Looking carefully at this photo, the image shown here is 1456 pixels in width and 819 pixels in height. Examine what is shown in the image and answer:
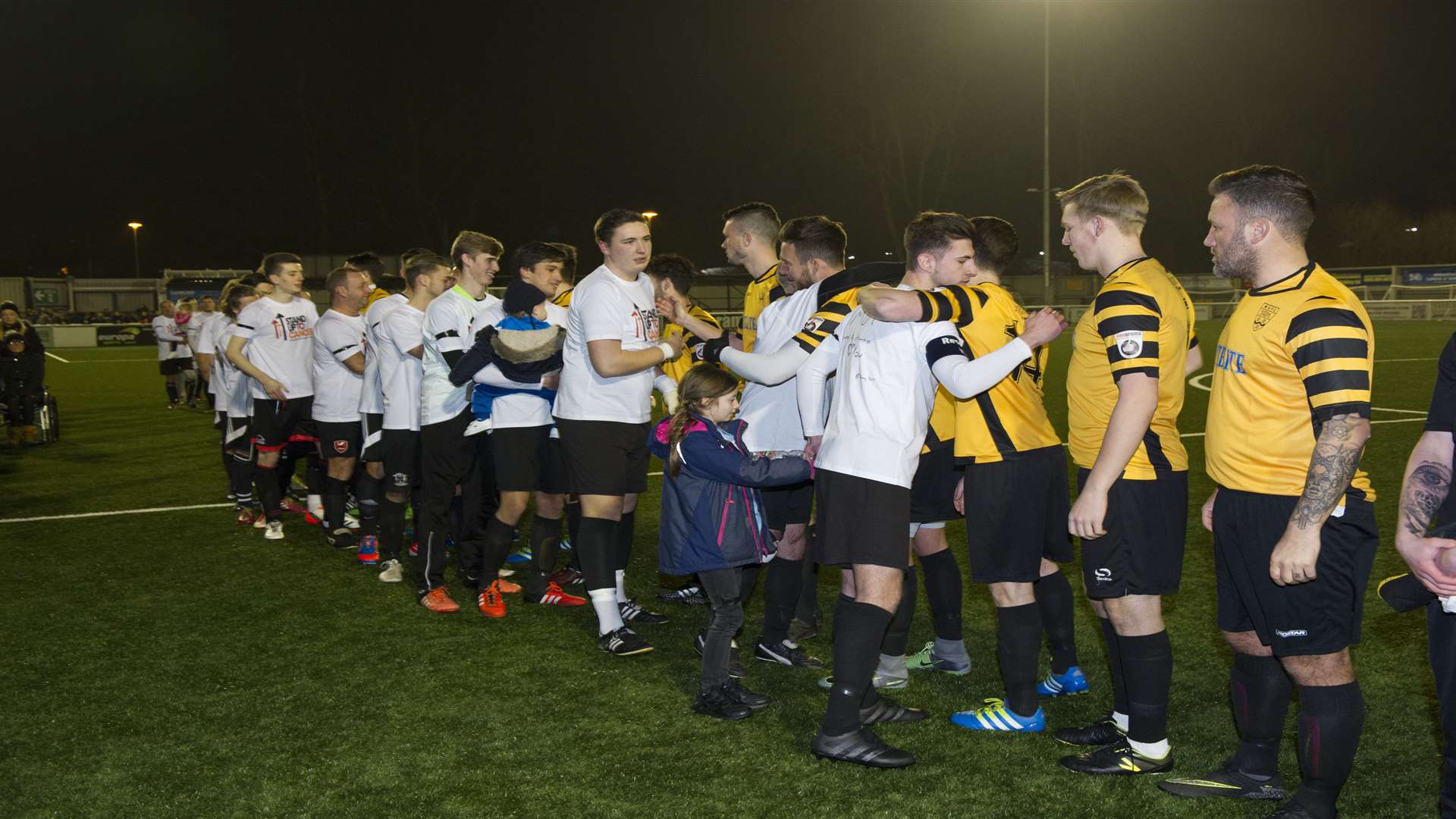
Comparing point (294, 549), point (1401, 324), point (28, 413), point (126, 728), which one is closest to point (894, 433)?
point (126, 728)

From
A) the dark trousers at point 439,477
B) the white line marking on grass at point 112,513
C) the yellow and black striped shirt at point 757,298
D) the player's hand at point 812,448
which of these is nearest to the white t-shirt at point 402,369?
the dark trousers at point 439,477

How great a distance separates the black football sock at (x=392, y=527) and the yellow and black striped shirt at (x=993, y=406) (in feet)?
13.1

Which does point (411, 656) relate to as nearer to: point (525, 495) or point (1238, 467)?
point (525, 495)

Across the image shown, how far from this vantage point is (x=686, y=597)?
6336 mm

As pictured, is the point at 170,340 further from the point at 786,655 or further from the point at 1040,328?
the point at 1040,328

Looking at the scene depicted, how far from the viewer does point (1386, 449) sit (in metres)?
10.5

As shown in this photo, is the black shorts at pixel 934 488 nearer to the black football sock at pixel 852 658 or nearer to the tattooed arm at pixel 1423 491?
the black football sock at pixel 852 658

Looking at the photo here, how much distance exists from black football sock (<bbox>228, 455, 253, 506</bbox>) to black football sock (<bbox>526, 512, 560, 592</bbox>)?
354 cm

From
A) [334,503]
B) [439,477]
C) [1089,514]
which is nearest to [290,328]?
[334,503]

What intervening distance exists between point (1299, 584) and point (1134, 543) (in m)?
0.57

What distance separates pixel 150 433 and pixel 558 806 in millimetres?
13306

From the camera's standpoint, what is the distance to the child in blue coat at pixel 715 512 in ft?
14.4

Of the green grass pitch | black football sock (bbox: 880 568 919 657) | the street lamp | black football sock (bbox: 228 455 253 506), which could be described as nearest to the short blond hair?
black football sock (bbox: 880 568 919 657)

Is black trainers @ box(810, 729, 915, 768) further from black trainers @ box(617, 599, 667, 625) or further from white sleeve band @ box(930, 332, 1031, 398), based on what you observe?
black trainers @ box(617, 599, 667, 625)
